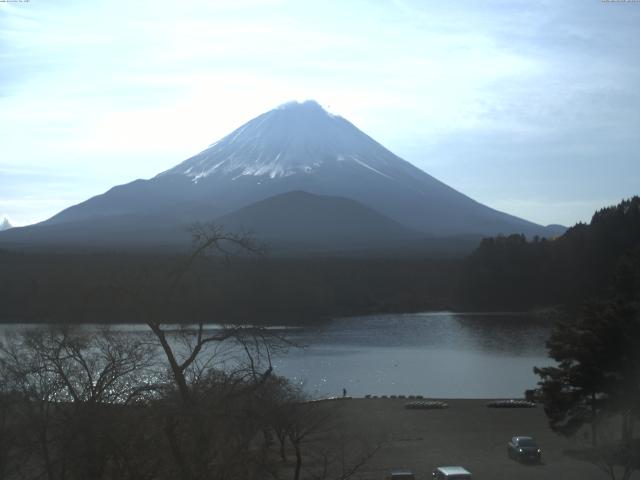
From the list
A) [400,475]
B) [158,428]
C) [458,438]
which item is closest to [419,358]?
[458,438]

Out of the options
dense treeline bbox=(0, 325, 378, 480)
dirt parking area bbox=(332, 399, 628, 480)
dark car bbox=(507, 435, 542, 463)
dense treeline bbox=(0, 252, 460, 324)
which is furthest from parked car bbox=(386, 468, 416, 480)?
dense treeline bbox=(0, 325, 378, 480)

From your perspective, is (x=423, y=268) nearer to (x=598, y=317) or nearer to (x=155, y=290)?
(x=598, y=317)

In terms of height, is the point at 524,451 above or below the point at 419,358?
above

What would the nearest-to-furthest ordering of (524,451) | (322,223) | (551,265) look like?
1. (524,451)
2. (551,265)
3. (322,223)

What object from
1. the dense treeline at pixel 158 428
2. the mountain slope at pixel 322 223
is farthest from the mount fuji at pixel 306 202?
the dense treeline at pixel 158 428

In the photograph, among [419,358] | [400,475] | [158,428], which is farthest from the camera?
[419,358]

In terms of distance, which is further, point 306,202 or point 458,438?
point 306,202

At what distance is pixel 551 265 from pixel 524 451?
34.8 meters

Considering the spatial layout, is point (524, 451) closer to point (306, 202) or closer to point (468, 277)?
point (468, 277)

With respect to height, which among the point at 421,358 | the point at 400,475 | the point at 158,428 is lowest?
the point at 421,358

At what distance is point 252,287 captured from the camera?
1022 inches

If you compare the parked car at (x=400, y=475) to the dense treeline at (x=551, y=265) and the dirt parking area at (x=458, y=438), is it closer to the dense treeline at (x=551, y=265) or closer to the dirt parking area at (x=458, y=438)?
the dirt parking area at (x=458, y=438)

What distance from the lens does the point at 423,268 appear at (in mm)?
51188

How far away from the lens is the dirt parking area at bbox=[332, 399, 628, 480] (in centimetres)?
1046
